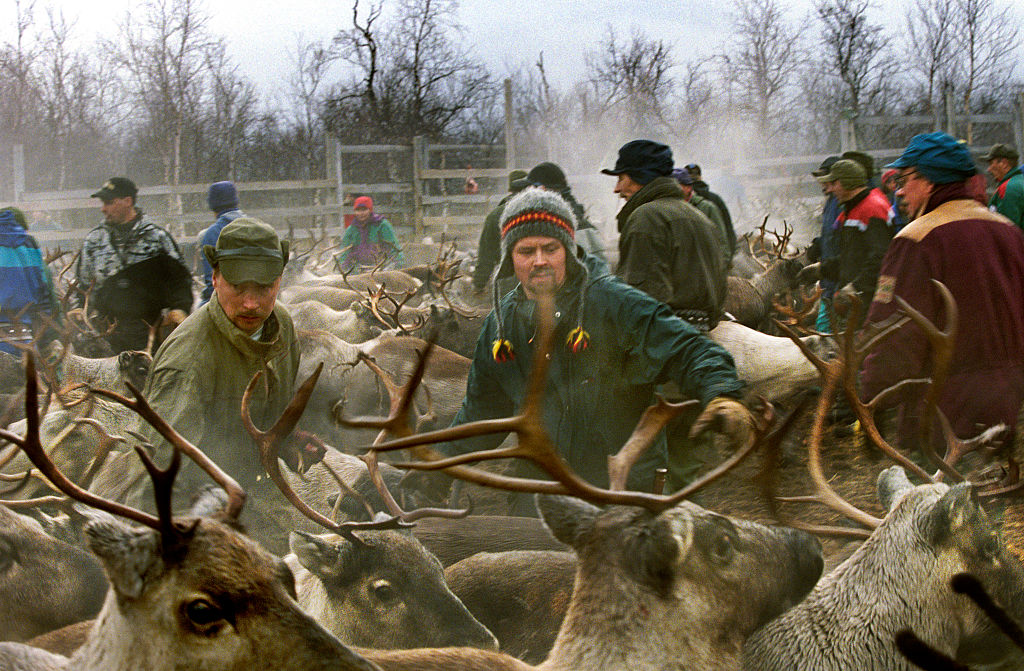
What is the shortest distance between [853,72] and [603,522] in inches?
803

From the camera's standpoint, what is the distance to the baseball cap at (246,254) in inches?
122

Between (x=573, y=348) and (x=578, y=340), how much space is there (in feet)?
0.11

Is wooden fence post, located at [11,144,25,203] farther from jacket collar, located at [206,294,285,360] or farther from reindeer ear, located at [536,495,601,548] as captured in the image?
reindeer ear, located at [536,495,601,548]

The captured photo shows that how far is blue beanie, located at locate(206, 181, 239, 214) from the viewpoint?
282 inches

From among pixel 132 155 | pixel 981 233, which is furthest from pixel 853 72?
pixel 981 233

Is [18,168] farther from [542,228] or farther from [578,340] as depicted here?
[578,340]

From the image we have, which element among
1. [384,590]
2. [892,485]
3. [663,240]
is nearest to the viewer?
[892,485]

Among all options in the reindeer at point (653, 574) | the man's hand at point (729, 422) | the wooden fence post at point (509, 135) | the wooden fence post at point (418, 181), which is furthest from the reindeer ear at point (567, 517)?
the wooden fence post at point (509, 135)

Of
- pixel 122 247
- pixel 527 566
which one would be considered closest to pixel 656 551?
pixel 527 566

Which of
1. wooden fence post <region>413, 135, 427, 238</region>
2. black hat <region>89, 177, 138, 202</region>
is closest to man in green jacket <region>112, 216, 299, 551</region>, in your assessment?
black hat <region>89, 177, 138, 202</region>

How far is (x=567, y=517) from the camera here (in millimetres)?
2457

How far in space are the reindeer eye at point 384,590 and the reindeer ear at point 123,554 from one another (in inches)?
54.8

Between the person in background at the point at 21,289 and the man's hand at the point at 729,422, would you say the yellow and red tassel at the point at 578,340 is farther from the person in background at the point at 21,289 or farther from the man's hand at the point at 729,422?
the person in background at the point at 21,289

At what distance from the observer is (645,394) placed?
10.7 ft
